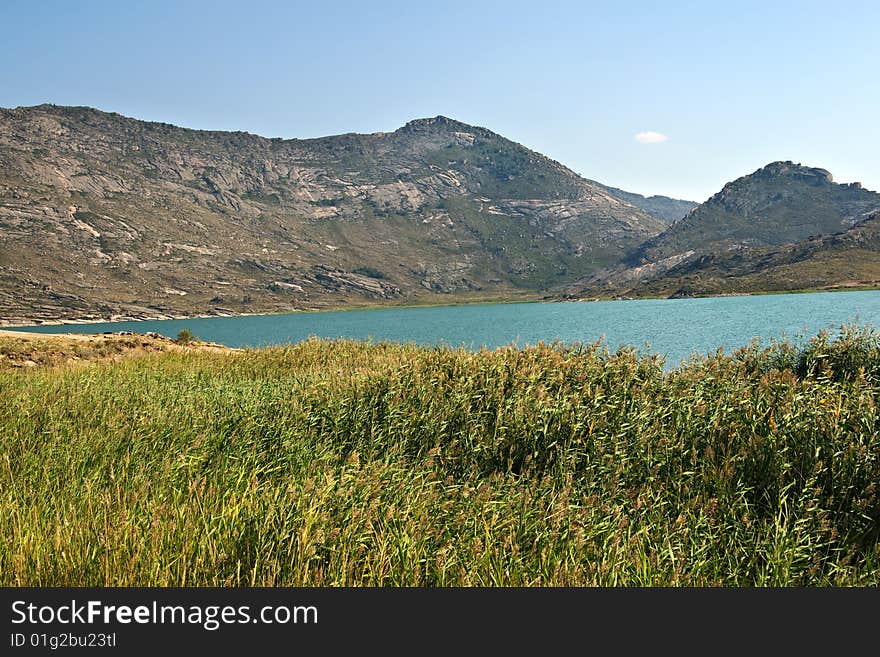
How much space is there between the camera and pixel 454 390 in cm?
1366

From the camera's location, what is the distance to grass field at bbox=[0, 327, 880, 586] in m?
6.57

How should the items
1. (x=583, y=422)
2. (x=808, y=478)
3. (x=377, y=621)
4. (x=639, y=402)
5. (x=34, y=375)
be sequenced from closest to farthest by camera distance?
(x=377, y=621)
(x=808, y=478)
(x=583, y=422)
(x=639, y=402)
(x=34, y=375)

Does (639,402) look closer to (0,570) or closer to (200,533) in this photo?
(200,533)

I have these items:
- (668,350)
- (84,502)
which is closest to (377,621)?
(84,502)

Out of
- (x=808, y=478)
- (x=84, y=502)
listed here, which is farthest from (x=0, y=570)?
(x=808, y=478)

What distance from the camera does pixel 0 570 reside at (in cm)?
584

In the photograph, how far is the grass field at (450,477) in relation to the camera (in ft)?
21.6

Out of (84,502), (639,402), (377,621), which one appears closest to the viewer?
(377,621)

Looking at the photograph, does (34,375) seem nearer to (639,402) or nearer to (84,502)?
(84,502)

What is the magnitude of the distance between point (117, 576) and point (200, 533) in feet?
3.39

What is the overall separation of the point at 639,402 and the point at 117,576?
403 inches

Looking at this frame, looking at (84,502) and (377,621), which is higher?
(377,621)

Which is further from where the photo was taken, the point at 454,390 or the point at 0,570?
the point at 454,390

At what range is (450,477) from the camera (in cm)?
1058
